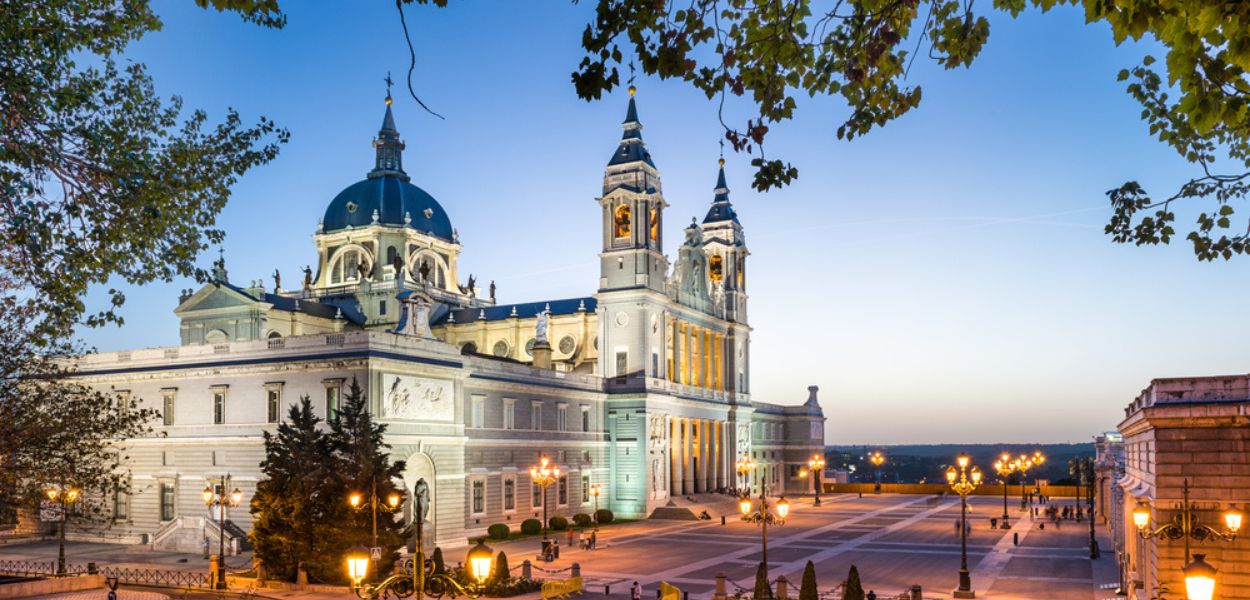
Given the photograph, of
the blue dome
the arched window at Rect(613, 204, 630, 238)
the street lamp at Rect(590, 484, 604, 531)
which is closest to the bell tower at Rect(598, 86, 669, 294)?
the arched window at Rect(613, 204, 630, 238)

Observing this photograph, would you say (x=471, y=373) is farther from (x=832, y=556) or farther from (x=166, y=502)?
(x=832, y=556)

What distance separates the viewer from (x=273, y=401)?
171 ft

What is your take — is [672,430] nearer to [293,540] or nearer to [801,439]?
[801,439]

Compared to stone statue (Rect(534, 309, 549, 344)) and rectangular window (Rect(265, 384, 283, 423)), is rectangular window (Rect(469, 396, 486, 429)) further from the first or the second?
stone statue (Rect(534, 309, 549, 344))

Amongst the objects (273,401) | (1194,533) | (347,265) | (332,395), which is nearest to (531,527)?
(332,395)

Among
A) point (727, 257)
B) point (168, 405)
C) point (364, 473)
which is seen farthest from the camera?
point (727, 257)

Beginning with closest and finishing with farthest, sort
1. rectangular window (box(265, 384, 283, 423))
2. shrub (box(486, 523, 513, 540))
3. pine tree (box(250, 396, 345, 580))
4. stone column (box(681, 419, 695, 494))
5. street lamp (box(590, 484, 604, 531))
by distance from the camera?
pine tree (box(250, 396, 345, 580)) → rectangular window (box(265, 384, 283, 423)) → shrub (box(486, 523, 513, 540)) → street lamp (box(590, 484, 604, 531)) → stone column (box(681, 419, 695, 494))

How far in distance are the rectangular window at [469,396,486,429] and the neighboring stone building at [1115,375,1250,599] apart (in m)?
38.4

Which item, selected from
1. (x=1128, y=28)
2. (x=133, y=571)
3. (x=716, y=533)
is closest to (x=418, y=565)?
(x=1128, y=28)

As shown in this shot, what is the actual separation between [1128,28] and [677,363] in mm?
77487

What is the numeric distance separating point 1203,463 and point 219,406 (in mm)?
43969

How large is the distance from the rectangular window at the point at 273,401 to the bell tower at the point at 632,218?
31975 millimetres

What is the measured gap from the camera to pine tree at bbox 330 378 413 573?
38.3 metres

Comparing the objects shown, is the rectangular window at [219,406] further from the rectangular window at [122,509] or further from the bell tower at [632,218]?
the bell tower at [632,218]
